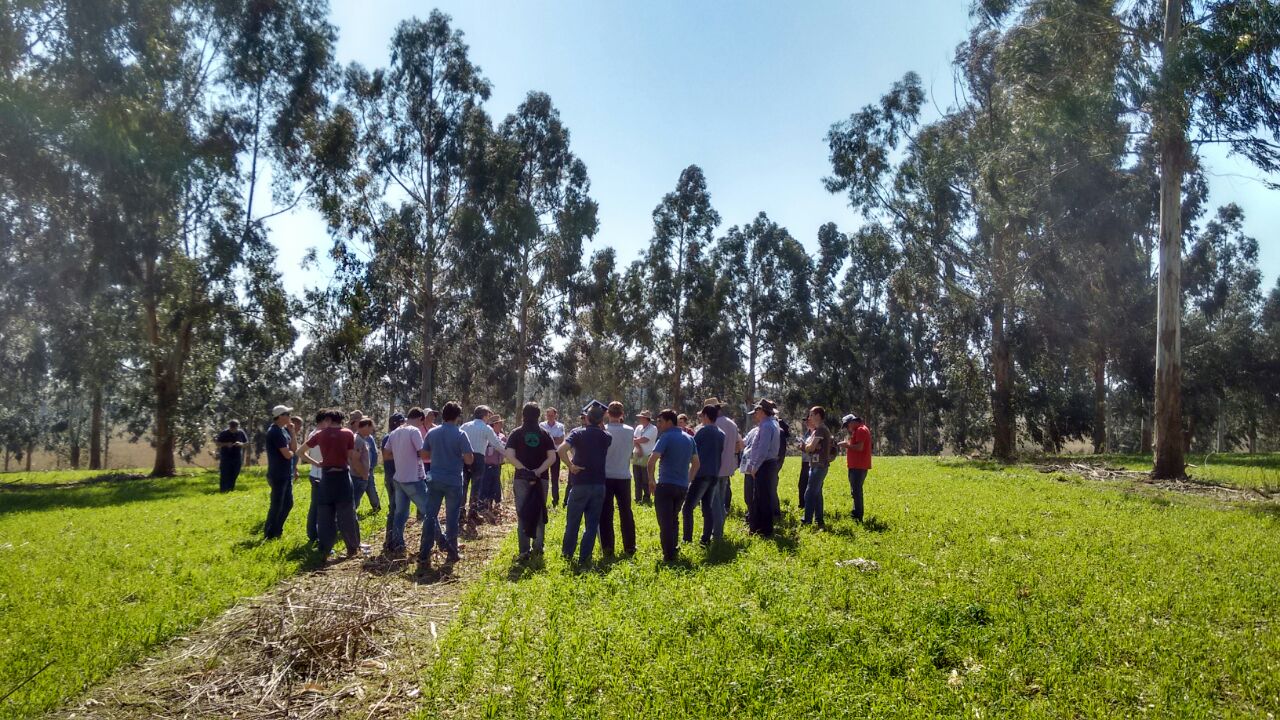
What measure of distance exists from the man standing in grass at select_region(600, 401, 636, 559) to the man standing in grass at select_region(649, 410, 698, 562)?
0.39m

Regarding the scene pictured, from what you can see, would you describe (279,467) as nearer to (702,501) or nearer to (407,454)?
(407,454)

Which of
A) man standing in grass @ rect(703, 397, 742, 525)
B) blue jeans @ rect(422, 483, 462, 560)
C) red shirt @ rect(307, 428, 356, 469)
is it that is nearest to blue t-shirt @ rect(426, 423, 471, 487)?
blue jeans @ rect(422, 483, 462, 560)

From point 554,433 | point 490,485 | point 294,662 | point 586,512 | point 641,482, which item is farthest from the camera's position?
point 641,482

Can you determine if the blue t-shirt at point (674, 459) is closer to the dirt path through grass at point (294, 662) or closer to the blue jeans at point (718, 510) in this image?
the blue jeans at point (718, 510)

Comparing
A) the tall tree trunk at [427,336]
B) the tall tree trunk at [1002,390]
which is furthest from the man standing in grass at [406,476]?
the tall tree trunk at [1002,390]

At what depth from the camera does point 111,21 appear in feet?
64.8

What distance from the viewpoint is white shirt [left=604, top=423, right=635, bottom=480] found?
966 cm

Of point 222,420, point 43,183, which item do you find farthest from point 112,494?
point 222,420

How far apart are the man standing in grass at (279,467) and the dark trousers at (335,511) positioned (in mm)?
1259

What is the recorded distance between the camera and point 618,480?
→ 9633mm

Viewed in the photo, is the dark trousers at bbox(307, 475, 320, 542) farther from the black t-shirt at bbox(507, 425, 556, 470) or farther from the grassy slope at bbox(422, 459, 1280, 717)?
the black t-shirt at bbox(507, 425, 556, 470)

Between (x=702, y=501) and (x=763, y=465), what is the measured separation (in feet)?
4.09

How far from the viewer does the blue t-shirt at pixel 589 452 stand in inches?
363

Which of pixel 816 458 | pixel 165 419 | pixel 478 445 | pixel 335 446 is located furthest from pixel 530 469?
pixel 165 419
